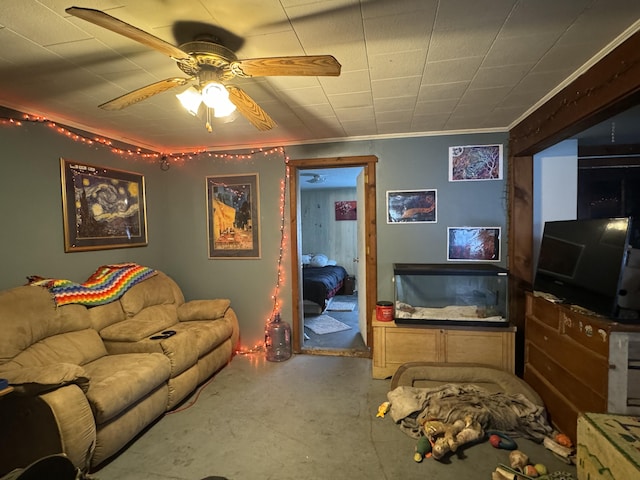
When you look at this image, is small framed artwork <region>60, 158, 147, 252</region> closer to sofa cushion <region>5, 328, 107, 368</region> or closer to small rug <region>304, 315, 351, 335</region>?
sofa cushion <region>5, 328, 107, 368</region>

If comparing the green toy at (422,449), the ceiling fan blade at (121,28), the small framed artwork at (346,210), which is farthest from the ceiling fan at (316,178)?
the green toy at (422,449)

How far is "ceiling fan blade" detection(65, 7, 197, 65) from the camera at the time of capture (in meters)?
1.07

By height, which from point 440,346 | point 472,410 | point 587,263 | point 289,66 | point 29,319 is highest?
point 289,66

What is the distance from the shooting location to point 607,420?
1603mm

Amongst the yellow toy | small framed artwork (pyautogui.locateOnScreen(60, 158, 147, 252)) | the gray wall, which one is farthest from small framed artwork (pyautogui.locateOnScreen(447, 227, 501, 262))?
small framed artwork (pyautogui.locateOnScreen(60, 158, 147, 252))

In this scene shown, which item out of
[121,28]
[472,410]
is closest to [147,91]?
[121,28]

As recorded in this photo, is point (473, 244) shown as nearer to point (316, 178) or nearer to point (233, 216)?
point (233, 216)

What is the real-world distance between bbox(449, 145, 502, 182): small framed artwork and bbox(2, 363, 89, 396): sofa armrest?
Result: 3481 mm

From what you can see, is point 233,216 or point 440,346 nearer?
point 440,346

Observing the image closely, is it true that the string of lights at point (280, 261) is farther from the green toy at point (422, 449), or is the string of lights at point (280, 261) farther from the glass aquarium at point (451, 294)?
the green toy at point (422, 449)

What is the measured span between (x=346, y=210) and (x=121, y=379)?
18.4ft

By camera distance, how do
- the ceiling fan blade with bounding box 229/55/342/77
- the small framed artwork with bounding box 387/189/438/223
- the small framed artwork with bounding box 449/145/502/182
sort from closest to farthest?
the ceiling fan blade with bounding box 229/55/342/77, the small framed artwork with bounding box 449/145/502/182, the small framed artwork with bounding box 387/189/438/223

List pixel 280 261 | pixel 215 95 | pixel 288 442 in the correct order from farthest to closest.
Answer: pixel 280 261 → pixel 288 442 → pixel 215 95

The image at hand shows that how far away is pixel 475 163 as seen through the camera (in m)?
3.27
